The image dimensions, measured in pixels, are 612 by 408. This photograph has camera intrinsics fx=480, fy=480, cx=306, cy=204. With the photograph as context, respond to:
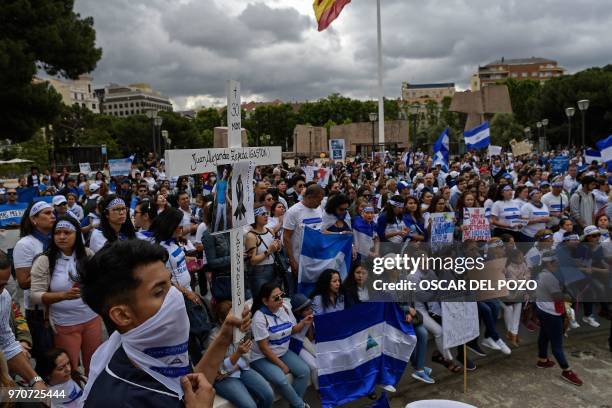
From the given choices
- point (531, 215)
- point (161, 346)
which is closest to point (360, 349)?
point (161, 346)

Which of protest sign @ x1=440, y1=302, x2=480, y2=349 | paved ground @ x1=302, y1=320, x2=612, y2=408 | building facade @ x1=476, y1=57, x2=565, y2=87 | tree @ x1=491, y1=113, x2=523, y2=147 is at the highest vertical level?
building facade @ x1=476, y1=57, x2=565, y2=87

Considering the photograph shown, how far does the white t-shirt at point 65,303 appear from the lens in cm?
381

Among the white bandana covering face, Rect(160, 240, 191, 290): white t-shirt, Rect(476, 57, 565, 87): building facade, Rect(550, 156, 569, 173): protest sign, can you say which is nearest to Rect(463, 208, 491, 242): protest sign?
Rect(160, 240, 191, 290): white t-shirt

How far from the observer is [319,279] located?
5031 millimetres

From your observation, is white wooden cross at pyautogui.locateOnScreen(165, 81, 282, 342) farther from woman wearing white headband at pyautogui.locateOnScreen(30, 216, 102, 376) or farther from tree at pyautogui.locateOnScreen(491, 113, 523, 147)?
tree at pyautogui.locateOnScreen(491, 113, 523, 147)

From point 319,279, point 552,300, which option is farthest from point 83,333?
point 552,300

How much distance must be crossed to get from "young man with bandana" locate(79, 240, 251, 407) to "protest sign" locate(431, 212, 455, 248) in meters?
5.10

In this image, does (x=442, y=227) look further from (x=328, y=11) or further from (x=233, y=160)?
(x=328, y=11)

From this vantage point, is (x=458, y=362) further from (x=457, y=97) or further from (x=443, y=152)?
(x=457, y=97)

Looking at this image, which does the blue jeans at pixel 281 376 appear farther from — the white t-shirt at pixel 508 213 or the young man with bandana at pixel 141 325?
the white t-shirt at pixel 508 213

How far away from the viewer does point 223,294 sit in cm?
470

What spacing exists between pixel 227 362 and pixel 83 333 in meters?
1.26

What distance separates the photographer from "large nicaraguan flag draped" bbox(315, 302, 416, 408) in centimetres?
442

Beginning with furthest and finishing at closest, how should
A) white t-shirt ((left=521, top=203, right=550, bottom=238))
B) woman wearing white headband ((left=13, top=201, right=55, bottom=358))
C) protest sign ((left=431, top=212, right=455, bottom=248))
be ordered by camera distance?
1. white t-shirt ((left=521, top=203, right=550, bottom=238))
2. protest sign ((left=431, top=212, right=455, bottom=248))
3. woman wearing white headband ((left=13, top=201, right=55, bottom=358))
